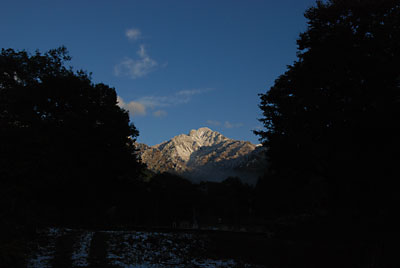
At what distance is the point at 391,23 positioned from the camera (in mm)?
17734

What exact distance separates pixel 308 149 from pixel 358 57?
227 inches

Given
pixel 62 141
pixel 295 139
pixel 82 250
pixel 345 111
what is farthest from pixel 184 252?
pixel 62 141

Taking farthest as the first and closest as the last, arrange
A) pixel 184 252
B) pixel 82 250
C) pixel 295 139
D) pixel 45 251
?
pixel 295 139 < pixel 184 252 < pixel 82 250 < pixel 45 251

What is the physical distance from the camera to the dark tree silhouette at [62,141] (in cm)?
2542

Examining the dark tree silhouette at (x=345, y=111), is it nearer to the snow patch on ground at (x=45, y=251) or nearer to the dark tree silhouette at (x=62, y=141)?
the snow patch on ground at (x=45, y=251)

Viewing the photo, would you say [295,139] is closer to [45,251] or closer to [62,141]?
[45,251]

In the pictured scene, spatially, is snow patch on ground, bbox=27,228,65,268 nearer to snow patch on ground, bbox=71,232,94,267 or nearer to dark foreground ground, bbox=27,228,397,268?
dark foreground ground, bbox=27,228,397,268

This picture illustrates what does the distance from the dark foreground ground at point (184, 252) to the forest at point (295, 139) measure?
236mm

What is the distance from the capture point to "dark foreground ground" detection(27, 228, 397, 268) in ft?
35.4

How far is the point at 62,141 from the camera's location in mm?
27234

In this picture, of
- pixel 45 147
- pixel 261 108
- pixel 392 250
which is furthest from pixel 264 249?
pixel 45 147

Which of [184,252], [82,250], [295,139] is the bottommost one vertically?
[184,252]

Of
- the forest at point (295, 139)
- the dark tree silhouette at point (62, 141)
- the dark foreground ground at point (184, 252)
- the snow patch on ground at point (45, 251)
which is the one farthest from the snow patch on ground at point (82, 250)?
the dark tree silhouette at point (62, 141)

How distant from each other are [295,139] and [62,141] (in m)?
19.3
